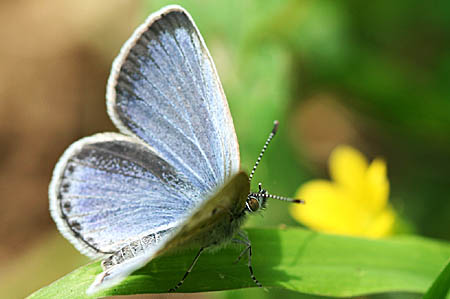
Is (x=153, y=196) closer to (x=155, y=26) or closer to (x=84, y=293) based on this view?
(x=84, y=293)

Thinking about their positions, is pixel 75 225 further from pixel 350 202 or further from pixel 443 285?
pixel 350 202

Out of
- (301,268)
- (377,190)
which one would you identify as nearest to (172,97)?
(301,268)

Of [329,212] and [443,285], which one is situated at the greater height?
[443,285]

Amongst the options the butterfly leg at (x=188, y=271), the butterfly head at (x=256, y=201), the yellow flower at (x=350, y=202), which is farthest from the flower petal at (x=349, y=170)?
the butterfly leg at (x=188, y=271)

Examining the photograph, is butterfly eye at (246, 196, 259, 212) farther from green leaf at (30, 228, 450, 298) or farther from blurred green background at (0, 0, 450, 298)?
blurred green background at (0, 0, 450, 298)

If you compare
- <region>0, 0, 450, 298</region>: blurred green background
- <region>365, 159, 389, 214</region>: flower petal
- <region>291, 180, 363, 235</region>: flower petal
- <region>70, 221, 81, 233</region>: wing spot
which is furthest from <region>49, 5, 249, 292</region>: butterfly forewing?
<region>365, 159, 389, 214</region>: flower petal

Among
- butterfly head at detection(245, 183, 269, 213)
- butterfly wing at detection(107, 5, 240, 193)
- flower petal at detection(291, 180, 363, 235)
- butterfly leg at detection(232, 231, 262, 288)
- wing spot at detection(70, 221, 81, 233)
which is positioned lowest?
flower petal at detection(291, 180, 363, 235)
